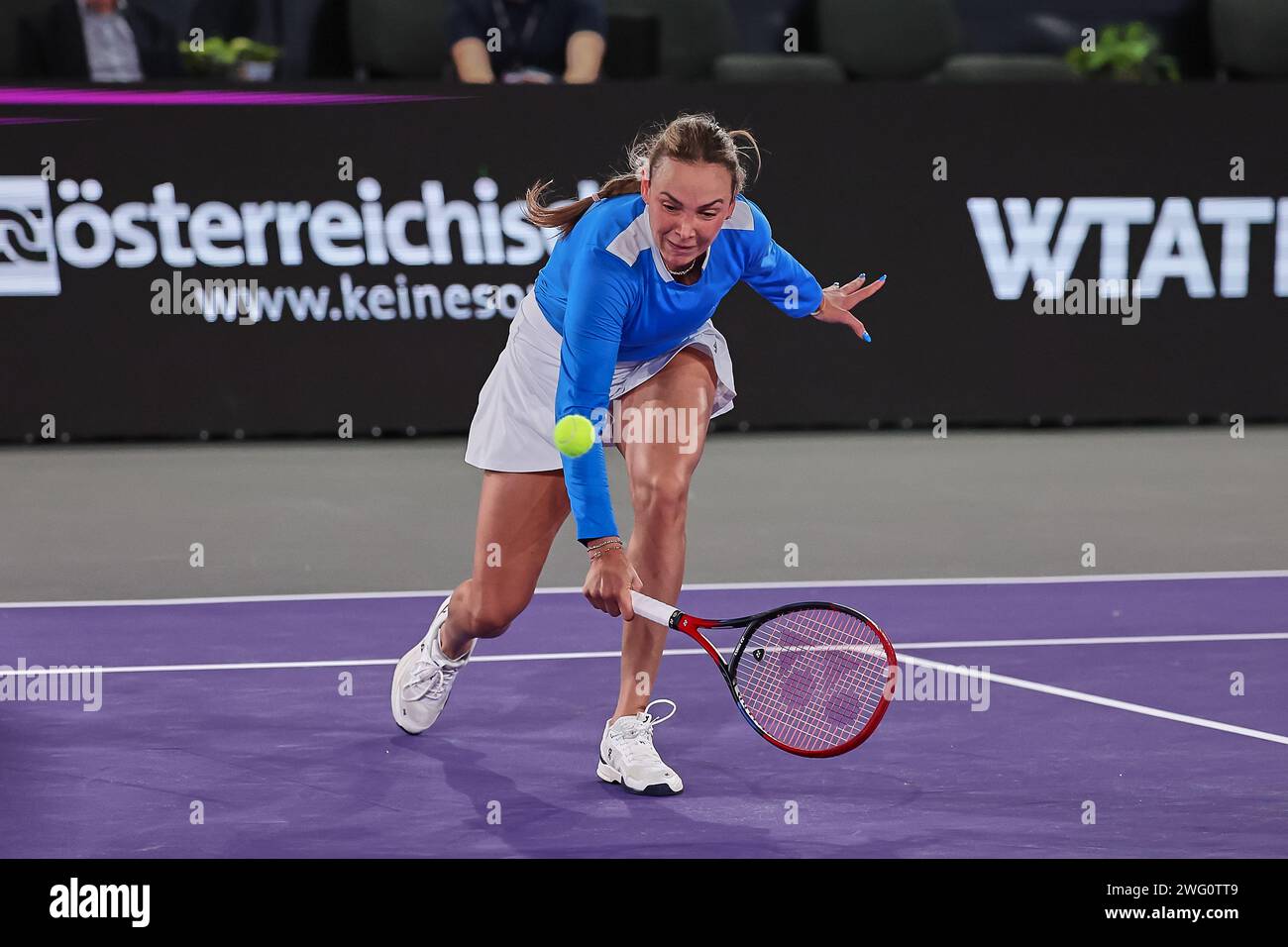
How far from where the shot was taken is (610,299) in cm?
434

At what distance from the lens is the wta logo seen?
9984 millimetres

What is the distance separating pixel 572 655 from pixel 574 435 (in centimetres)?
197

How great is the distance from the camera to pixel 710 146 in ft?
13.7

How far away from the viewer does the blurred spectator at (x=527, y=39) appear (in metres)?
10.6

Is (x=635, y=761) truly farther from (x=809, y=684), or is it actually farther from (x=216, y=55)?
(x=216, y=55)

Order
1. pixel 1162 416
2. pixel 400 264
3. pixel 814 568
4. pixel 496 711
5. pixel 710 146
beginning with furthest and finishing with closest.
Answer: pixel 1162 416 < pixel 400 264 < pixel 814 568 < pixel 496 711 < pixel 710 146

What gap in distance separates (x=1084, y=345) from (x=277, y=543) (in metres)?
5.08

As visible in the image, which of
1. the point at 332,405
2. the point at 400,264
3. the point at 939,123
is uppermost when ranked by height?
the point at 939,123

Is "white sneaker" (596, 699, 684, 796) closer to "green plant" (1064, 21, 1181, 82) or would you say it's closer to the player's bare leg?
the player's bare leg

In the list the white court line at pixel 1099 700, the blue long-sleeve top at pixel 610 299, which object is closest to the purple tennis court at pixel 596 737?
the white court line at pixel 1099 700

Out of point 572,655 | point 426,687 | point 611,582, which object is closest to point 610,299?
point 611,582

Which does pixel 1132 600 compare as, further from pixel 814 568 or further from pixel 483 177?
pixel 483 177

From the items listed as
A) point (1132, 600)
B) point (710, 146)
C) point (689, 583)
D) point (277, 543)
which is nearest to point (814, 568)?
point (689, 583)

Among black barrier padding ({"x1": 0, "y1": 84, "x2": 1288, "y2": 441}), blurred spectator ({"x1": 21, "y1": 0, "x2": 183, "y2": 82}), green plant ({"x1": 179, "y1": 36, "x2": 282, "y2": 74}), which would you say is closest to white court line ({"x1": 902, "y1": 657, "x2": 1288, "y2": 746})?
black barrier padding ({"x1": 0, "y1": 84, "x2": 1288, "y2": 441})
